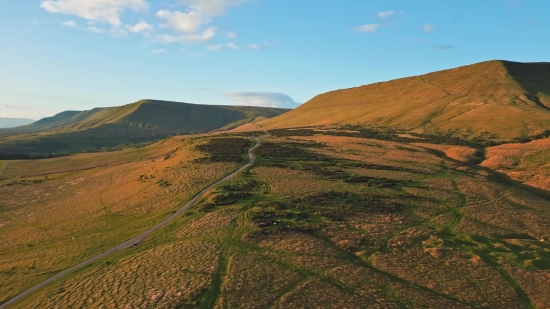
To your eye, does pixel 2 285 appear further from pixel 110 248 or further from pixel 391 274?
pixel 391 274

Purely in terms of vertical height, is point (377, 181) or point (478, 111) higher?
point (478, 111)

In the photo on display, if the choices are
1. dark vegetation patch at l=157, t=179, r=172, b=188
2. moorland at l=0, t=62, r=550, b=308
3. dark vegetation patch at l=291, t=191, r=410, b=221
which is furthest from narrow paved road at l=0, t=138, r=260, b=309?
dark vegetation patch at l=291, t=191, r=410, b=221

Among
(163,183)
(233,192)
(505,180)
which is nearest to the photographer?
(233,192)

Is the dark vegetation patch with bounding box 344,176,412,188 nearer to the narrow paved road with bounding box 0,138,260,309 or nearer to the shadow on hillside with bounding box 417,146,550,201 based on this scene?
the shadow on hillside with bounding box 417,146,550,201

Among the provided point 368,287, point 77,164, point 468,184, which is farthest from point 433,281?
point 77,164

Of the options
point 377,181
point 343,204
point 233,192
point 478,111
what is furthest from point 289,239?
point 478,111

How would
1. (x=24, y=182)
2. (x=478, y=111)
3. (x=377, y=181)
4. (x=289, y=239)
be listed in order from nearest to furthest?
(x=289, y=239) < (x=377, y=181) < (x=24, y=182) < (x=478, y=111)

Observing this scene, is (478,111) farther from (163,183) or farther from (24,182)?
(24,182)
